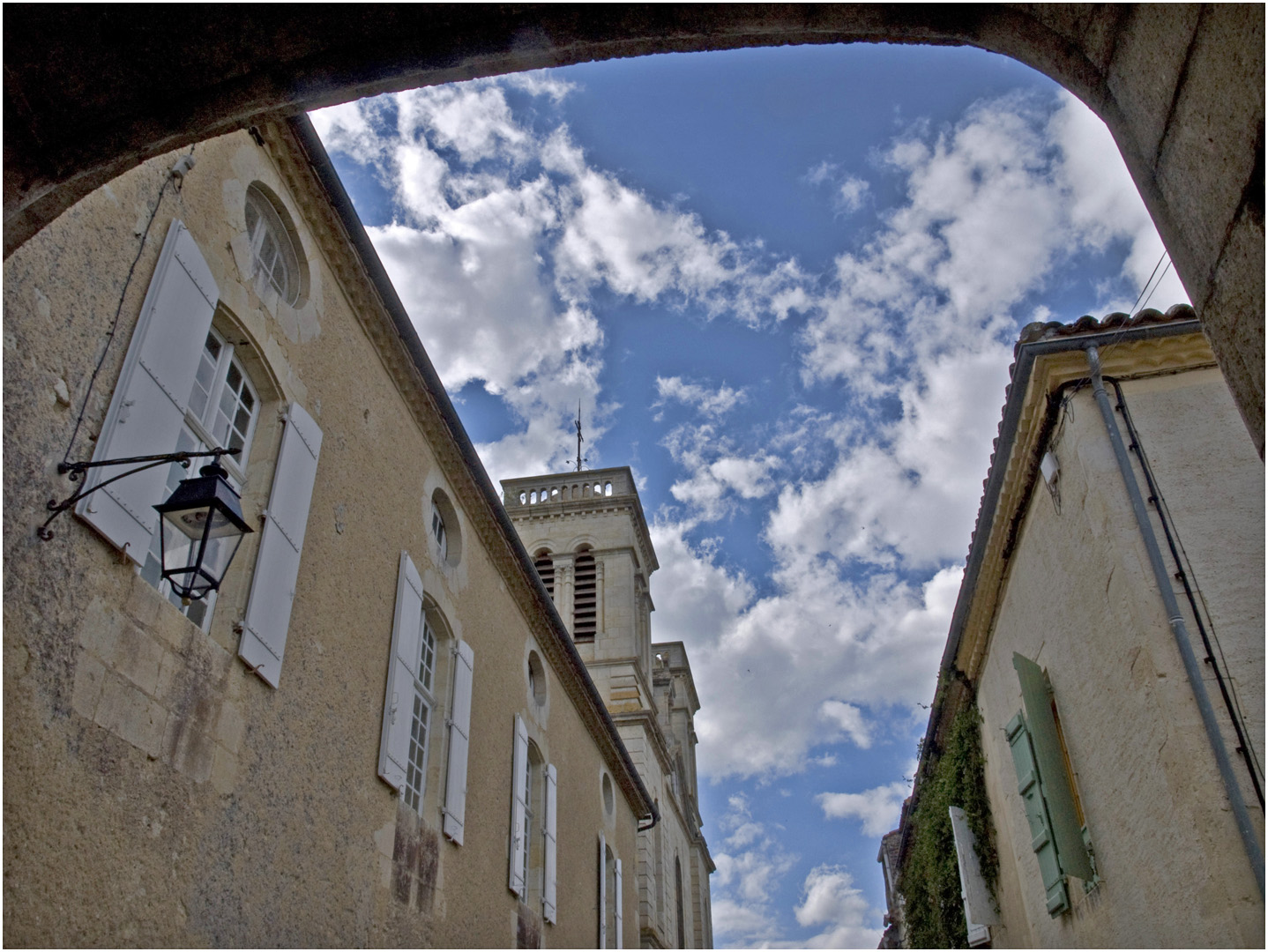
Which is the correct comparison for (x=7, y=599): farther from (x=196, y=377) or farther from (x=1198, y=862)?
(x=1198, y=862)

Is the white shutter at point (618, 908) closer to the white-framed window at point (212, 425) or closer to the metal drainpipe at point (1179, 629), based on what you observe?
the metal drainpipe at point (1179, 629)

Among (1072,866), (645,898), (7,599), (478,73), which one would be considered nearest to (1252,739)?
(1072,866)

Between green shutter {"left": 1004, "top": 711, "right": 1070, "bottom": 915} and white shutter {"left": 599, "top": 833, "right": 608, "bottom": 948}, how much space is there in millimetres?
7000

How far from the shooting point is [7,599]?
12.7 feet

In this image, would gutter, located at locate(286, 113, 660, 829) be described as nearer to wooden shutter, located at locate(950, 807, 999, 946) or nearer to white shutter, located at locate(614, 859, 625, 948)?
white shutter, located at locate(614, 859, 625, 948)

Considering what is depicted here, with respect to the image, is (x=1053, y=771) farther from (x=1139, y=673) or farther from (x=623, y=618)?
(x=623, y=618)

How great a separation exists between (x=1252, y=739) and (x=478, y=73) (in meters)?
5.58

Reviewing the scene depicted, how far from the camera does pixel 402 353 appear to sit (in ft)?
28.3

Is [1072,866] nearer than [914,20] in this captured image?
No

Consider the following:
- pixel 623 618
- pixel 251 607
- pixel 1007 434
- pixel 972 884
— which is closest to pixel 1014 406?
pixel 1007 434

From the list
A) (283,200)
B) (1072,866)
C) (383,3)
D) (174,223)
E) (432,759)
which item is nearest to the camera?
(383,3)

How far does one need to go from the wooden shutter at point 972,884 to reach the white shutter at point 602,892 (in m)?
5.15

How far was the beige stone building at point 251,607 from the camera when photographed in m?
4.14

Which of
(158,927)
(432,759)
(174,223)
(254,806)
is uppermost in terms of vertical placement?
(174,223)
